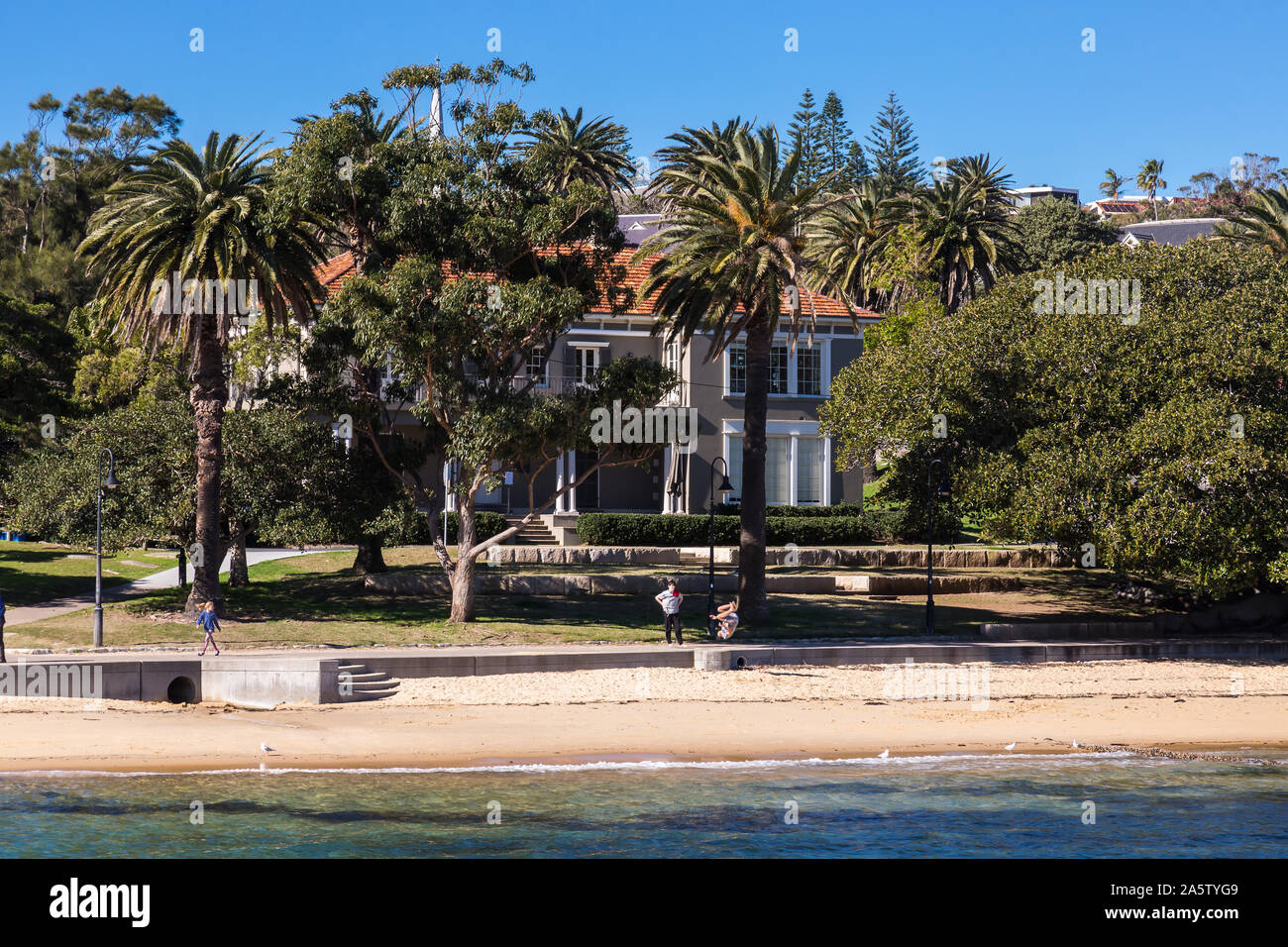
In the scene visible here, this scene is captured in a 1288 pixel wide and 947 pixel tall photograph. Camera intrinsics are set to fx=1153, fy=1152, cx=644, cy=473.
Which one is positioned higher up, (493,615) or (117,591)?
(117,591)

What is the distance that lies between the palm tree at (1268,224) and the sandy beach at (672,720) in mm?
24017

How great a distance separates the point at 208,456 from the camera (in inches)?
1178

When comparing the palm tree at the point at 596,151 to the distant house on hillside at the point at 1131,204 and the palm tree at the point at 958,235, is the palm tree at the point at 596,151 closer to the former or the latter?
the palm tree at the point at 958,235

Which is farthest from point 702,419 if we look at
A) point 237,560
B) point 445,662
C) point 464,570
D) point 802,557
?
point 445,662

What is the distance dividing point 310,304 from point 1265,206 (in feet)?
126

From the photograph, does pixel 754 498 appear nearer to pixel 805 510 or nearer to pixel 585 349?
pixel 805 510

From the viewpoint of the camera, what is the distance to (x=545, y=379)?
150 ft

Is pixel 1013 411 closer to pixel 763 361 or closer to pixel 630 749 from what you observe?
pixel 763 361

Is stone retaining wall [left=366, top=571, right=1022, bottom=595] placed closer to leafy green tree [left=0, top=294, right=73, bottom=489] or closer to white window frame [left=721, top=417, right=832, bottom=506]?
white window frame [left=721, top=417, right=832, bottom=506]

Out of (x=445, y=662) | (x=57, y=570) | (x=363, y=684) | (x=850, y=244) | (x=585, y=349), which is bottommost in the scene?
(x=363, y=684)

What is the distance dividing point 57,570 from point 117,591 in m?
6.36

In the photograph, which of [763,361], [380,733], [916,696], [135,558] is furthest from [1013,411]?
[135,558]

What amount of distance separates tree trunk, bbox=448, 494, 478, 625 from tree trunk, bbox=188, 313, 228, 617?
6.11 m

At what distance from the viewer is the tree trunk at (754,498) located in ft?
103
